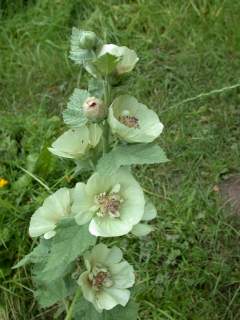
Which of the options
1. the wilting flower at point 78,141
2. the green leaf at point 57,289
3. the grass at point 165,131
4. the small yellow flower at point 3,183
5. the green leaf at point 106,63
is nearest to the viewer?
the green leaf at point 106,63

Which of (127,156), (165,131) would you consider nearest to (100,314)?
(127,156)

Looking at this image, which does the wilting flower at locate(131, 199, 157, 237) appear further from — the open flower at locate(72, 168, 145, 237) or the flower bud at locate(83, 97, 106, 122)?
the flower bud at locate(83, 97, 106, 122)

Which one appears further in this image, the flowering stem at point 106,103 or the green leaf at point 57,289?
the green leaf at point 57,289

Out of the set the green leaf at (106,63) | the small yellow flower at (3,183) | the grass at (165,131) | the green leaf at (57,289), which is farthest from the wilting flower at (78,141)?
the small yellow flower at (3,183)

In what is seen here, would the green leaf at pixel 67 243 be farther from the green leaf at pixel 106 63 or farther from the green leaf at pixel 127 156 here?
the green leaf at pixel 106 63

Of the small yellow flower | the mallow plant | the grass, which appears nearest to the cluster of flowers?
the mallow plant

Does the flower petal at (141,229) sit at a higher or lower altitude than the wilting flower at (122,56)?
lower

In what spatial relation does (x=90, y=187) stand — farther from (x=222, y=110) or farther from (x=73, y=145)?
(x=222, y=110)
